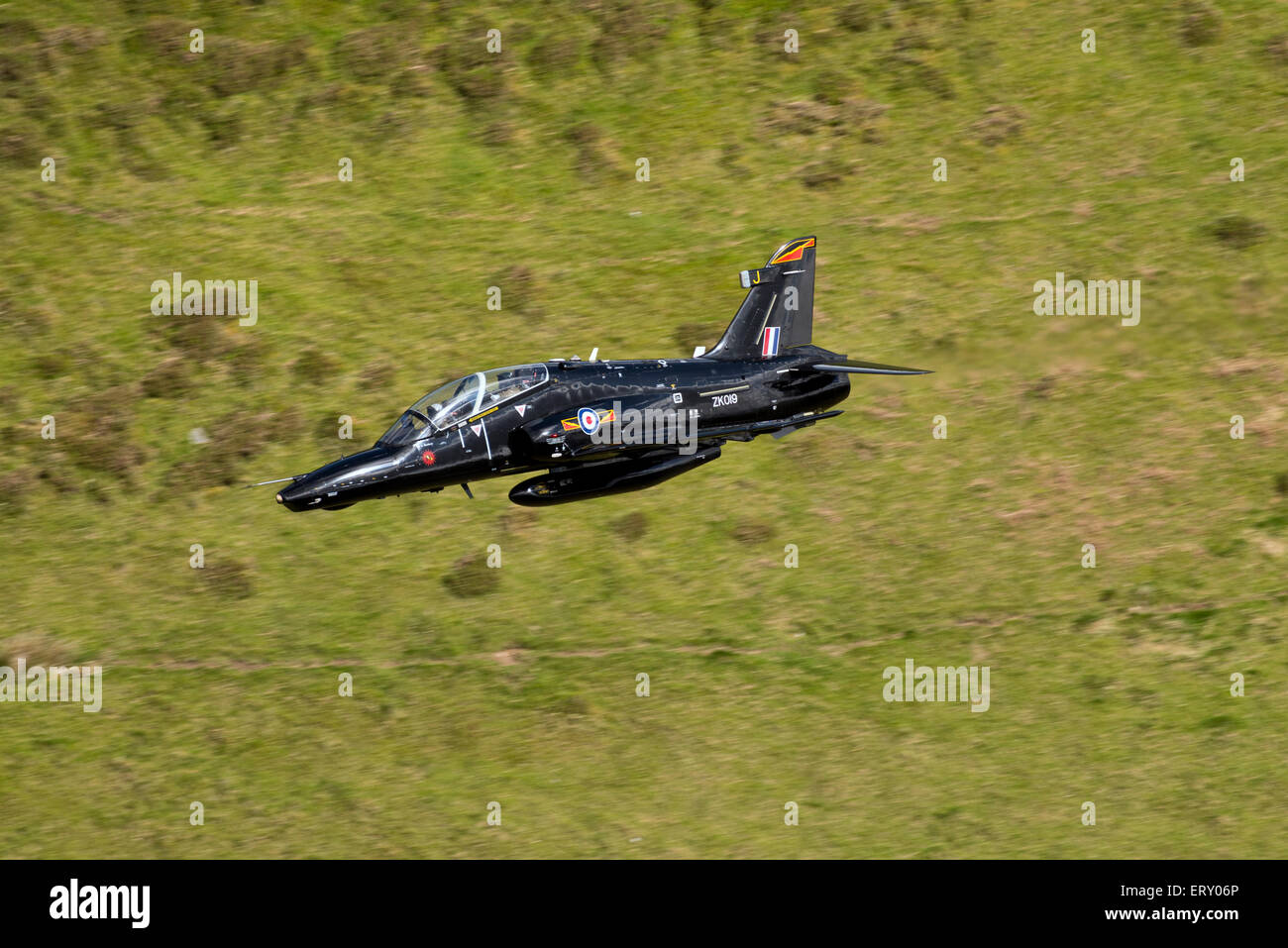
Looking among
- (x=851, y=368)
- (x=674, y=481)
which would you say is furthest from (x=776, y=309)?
(x=674, y=481)

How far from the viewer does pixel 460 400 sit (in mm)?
28734

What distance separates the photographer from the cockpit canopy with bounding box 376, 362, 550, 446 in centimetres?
2853

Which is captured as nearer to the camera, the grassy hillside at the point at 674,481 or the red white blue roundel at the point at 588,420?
the red white blue roundel at the point at 588,420

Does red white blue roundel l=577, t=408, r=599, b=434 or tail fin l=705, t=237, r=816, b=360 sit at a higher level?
tail fin l=705, t=237, r=816, b=360

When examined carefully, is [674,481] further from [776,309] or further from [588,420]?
[588,420]

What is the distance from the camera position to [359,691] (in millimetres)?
37406

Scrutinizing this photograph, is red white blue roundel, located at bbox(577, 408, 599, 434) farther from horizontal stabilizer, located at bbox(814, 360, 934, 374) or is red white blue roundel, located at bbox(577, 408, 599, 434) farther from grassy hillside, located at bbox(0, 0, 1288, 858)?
grassy hillside, located at bbox(0, 0, 1288, 858)

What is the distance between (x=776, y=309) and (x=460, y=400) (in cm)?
826

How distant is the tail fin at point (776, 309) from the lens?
32.8 m

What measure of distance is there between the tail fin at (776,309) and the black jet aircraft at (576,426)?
3.25ft

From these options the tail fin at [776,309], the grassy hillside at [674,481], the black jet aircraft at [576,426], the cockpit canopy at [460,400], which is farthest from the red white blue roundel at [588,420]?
Result: the grassy hillside at [674,481]

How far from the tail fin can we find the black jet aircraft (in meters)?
0.99

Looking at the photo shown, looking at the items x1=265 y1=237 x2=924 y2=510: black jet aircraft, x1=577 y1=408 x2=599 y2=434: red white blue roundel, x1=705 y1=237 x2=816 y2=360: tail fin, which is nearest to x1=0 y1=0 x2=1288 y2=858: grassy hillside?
x1=705 y1=237 x2=816 y2=360: tail fin

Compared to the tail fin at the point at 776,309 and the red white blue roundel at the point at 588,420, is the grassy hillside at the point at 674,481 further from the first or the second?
the red white blue roundel at the point at 588,420
